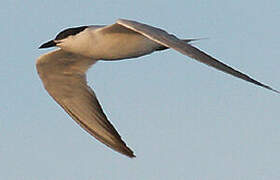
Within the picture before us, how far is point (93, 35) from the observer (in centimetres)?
1097

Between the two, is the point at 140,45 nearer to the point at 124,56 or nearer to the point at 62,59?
the point at 124,56

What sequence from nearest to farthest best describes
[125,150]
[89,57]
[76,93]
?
[89,57] < [125,150] < [76,93]

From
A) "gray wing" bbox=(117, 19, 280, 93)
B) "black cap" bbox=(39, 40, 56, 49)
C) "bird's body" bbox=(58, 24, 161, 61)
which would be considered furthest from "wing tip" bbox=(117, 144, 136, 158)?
"gray wing" bbox=(117, 19, 280, 93)

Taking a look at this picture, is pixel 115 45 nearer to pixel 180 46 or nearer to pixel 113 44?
pixel 113 44

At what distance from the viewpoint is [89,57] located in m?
11.2

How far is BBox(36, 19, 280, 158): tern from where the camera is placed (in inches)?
429

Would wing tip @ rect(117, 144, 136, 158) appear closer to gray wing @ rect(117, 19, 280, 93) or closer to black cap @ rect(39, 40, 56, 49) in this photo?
black cap @ rect(39, 40, 56, 49)

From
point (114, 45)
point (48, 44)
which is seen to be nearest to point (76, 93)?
point (48, 44)

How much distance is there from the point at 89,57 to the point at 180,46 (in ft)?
8.25

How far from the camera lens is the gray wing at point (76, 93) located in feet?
39.0

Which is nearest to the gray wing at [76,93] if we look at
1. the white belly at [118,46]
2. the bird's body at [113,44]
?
the bird's body at [113,44]

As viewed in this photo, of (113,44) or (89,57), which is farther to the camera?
(89,57)

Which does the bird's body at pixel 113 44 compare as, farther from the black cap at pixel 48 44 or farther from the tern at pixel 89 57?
the black cap at pixel 48 44

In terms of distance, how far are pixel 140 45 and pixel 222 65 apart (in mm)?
2622
